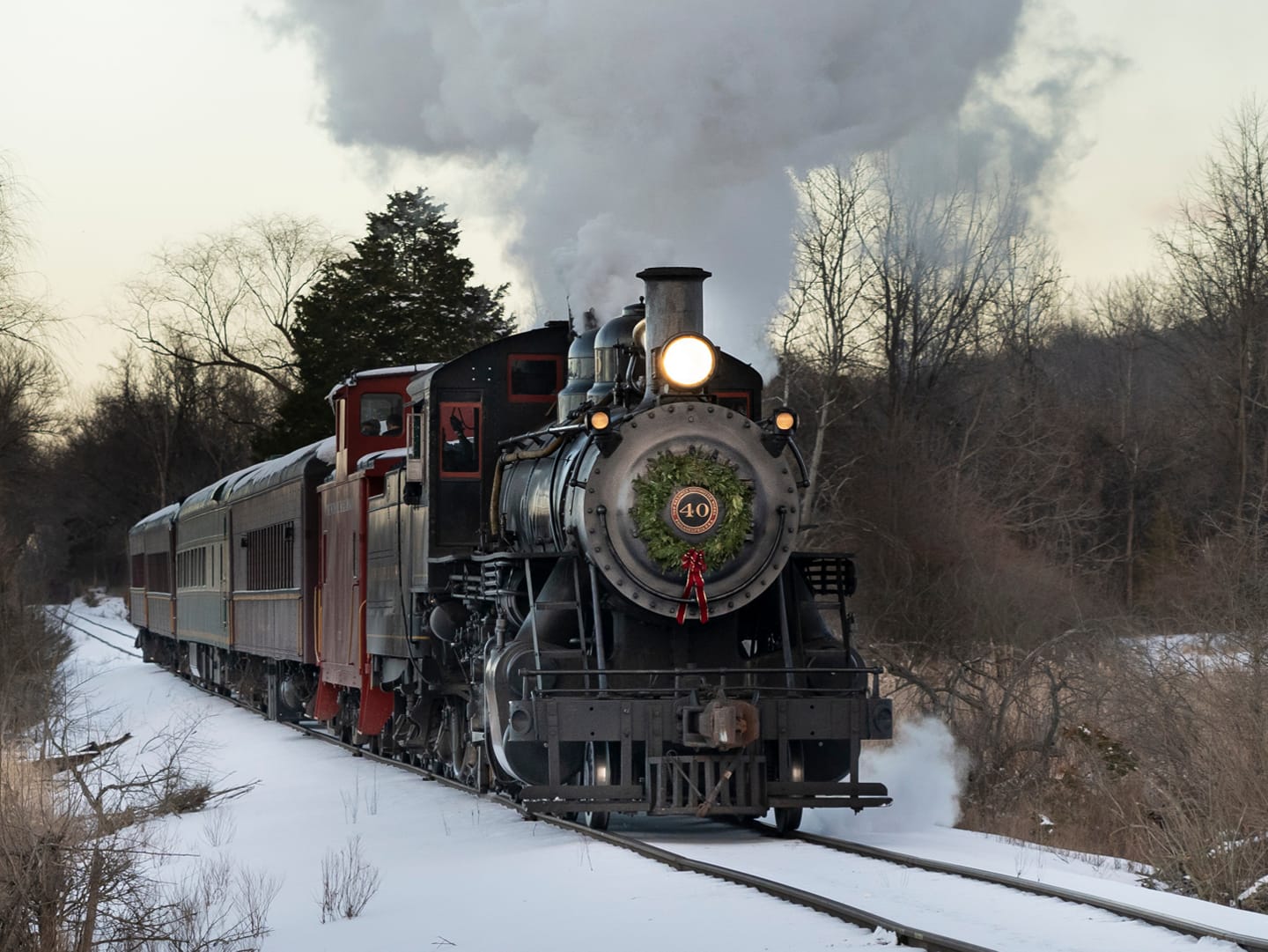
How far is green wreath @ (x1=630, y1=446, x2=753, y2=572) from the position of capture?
981cm

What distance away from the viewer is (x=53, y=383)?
26047 mm

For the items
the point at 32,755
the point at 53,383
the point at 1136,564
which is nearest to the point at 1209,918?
the point at 32,755

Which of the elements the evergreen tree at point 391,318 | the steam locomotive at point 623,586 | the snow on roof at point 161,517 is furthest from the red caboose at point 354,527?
the evergreen tree at point 391,318

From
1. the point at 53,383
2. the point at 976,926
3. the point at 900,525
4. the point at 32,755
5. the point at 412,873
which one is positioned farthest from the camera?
the point at 53,383

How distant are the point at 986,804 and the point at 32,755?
8.47 meters

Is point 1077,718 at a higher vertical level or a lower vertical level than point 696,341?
lower

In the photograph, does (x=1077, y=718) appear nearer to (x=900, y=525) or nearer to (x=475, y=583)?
(x=475, y=583)

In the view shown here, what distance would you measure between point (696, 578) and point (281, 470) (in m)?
10.6

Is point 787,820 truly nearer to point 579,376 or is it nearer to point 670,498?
point 670,498

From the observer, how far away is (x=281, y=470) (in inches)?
759

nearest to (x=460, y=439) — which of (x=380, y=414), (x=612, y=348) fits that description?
(x=612, y=348)

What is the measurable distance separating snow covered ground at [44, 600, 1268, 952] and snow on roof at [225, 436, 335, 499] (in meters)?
4.60

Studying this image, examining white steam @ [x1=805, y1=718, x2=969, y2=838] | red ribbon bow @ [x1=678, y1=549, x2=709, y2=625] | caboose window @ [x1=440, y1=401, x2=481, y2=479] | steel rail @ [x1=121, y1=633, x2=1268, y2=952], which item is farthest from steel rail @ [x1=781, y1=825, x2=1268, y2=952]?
caboose window @ [x1=440, y1=401, x2=481, y2=479]

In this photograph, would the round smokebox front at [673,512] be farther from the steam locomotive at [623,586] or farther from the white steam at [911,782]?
the white steam at [911,782]
